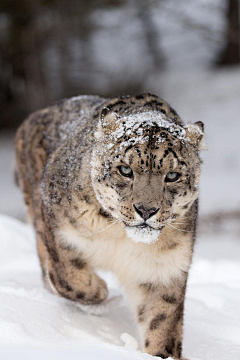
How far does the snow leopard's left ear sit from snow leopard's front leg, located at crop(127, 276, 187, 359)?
1.04 metres

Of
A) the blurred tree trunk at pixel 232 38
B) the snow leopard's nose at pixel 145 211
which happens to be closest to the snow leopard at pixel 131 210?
the snow leopard's nose at pixel 145 211

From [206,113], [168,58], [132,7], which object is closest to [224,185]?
[206,113]

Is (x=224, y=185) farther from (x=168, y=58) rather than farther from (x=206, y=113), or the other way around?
(x=168, y=58)

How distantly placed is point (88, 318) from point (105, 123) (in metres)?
1.63

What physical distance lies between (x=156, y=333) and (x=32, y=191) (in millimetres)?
2207

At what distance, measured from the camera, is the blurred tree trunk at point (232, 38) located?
754 inches

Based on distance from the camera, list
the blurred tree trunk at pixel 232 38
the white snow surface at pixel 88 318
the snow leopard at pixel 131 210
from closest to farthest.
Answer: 1. the white snow surface at pixel 88 318
2. the snow leopard at pixel 131 210
3. the blurred tree trunk at pixel 232 38

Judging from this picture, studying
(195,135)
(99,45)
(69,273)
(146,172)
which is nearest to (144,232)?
(146,172)

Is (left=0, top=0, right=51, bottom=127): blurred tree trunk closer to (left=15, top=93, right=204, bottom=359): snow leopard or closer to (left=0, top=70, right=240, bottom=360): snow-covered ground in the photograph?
(left=0, top=70, right=240, bottom=360): snow-covered ground

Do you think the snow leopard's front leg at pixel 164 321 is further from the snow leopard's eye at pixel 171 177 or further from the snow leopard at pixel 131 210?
the snow leopard's eye at pixel 171 177

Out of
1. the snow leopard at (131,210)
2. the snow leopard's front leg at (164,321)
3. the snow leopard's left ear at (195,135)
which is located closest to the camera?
the snow leopard at (131,210)

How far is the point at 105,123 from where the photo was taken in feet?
13.2

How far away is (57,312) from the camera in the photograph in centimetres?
430

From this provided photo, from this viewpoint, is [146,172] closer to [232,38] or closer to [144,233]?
[144,233]
